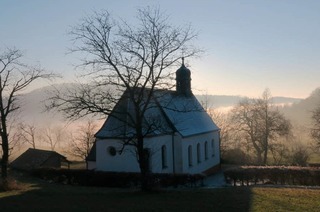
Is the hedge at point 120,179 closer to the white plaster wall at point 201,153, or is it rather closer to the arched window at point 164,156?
the arched window at point 164,156

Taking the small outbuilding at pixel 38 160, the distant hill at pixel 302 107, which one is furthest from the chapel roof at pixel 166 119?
the distant hill at pixel 302 107

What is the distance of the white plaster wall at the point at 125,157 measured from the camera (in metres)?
26.2

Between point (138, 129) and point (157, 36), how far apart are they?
4.56m

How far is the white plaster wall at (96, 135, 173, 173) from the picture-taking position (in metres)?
26.2

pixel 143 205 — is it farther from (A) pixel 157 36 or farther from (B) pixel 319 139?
(B) pixel 319 139

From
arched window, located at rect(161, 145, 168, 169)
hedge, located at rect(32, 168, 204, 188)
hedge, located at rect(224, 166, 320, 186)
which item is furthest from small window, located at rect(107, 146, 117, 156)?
hedge, located at rect(224, 166, 320, 186)

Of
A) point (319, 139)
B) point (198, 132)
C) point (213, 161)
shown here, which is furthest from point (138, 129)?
point (319, 139)

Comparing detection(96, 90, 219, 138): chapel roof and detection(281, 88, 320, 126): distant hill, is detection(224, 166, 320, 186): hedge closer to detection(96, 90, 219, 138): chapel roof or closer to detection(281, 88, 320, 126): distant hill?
detection(96, 90, 219, 138): chapel roof

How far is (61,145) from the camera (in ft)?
245

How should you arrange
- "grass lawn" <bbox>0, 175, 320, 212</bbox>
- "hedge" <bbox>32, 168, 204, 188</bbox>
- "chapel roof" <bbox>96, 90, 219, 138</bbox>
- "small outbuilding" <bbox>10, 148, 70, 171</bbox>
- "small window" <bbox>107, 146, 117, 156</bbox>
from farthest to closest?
"small outbuilding" <bbox>10, 148, 70, 171</bbox>, "small window" <bbox>107, 146, 117, 156</bbox>, "chapel roof" <bbox>96, 90, 219, 138</bbox>, "hedge" <bbox>32, 168, 204, 188</bbox>, "grass lawn" <bbox>0, 175, 320, 212</bbox>

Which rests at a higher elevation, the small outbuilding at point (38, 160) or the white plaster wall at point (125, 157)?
the white plaster wall at point (125, 157)

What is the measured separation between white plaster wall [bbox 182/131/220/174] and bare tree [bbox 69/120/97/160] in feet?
58.8

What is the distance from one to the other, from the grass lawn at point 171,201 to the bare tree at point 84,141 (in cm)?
3067

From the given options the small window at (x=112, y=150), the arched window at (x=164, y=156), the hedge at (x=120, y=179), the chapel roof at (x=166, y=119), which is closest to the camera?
the hedge at (x=120, y=179)
